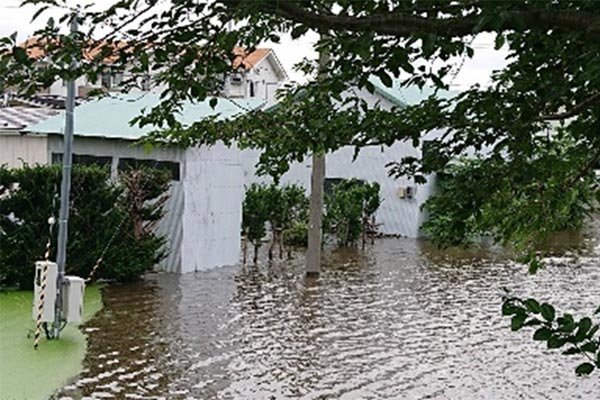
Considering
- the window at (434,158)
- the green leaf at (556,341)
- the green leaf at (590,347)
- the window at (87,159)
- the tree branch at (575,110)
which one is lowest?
the green leaf at (590,347)

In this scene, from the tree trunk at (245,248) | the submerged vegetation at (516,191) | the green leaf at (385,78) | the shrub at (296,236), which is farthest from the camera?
the shrub at (296,236)

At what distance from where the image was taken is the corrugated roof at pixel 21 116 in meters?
16.0

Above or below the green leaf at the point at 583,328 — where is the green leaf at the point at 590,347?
below

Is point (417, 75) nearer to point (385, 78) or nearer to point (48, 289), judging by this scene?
point (385, 78)

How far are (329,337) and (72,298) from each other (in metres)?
2.67

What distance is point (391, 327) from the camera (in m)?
10.5

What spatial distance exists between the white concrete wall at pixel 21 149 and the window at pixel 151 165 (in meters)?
1.41

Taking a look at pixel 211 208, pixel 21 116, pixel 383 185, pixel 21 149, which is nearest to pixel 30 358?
pixel 211 208

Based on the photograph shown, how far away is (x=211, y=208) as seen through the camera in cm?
1502

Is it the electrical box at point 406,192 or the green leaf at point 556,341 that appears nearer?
the green leaf at point 556,341

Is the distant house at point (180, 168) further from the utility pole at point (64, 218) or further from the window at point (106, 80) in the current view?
the window at point (106, 80)

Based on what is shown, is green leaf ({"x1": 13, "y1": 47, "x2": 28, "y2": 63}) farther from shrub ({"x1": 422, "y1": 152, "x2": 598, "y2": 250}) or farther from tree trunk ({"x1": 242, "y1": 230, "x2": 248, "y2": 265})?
tree trunk ({"x1": 242, "y1": 230, "x2": 248, "y2": 265})

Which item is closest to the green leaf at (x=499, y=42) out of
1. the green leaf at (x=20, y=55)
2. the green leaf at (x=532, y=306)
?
the green leaf at (x=532, y=306)

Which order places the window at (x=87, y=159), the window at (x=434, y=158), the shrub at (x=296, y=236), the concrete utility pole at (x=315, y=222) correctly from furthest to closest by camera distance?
the shrub at (x=296, y=236) < the window at (x=87, y=159) < the concrete utility pole at (x=315, y=222) < the window at (x=434, y=158)
